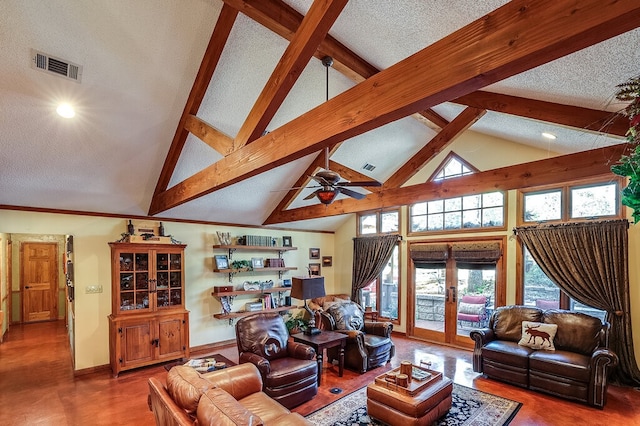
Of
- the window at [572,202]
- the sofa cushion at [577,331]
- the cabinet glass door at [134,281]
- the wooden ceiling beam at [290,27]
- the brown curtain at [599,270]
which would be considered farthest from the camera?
the cabinet glass door at [134,281]

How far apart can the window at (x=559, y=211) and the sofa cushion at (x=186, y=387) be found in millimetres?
5330

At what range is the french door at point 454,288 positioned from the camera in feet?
19.6

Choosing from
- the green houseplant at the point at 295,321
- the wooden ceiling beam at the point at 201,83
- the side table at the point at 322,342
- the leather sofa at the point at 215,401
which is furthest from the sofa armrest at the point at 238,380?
the green houseplant at the point at 295,321

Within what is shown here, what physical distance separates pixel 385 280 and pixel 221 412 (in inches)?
237

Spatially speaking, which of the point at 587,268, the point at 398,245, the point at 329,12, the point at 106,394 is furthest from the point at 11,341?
the point at 587,268

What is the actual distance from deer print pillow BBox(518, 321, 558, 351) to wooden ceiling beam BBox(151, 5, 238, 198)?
17.6ft

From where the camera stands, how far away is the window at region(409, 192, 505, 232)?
6.01m

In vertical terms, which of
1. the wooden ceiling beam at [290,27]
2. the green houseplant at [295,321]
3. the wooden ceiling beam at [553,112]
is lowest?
the green houseplant at [295,321]

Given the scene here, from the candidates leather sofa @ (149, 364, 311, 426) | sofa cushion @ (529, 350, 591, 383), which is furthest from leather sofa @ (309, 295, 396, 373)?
leather sofa @ (149, 364, 311, 426)

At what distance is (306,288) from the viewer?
5000mm

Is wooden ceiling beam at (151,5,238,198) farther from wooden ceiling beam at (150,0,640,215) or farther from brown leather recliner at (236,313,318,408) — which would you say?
brown leather recliner at (236,313,318,408)

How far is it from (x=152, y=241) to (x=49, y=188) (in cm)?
153

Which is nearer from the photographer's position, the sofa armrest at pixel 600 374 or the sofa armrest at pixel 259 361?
Answer: the sofa armrest at pixel 259 361

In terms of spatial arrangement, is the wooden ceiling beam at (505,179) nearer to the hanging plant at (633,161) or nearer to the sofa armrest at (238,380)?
the hanging plant at (633,161)
